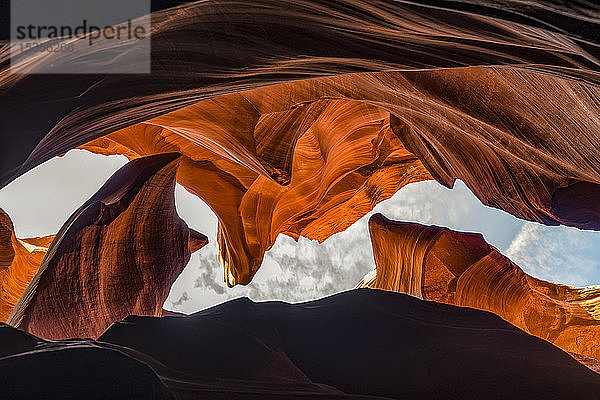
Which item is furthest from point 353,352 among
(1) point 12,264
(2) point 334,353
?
(1) point 12,264

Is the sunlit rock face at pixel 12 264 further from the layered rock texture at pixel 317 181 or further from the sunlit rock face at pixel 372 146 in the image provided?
the sunlit rock face at pixel 372 146

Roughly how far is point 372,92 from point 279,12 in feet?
6.82

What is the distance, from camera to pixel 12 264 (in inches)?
227

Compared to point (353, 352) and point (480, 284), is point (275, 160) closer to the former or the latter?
point (353, 352)

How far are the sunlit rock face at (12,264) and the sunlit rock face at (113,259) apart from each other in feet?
4.79

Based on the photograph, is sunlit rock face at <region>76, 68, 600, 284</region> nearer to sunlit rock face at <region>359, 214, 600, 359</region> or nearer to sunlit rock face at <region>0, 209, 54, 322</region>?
sunlit rock face at <region>359, 214, 600, 359</region>

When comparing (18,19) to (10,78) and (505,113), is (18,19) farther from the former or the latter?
(505,113)

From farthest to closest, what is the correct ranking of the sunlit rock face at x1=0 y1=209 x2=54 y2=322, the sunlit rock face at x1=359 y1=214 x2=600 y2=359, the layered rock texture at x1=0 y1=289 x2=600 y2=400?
the sunlit rock face at x1=359 y1=214 x2=600 y2=359 < the sunlit rock face at x1=0 y1=209 x2=54 y2=322 < the layered rock texture at x1=0 y1=289 x2=600 y2=400

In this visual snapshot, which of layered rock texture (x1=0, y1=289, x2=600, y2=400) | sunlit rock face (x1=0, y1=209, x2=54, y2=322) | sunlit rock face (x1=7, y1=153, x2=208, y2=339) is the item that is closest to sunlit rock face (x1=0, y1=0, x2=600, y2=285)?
sunlit rock face (x1=7, y1=153, x2=208, y2=339)

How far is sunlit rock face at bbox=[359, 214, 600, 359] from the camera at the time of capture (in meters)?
5.27

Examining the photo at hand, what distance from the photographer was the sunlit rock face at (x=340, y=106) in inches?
80.3

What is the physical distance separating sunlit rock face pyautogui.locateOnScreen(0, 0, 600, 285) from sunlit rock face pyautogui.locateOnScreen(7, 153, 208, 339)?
0.68 meters

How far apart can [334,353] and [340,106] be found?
3055mm

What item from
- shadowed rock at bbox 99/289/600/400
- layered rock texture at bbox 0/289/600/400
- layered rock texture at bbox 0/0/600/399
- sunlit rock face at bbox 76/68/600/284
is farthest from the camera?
sunlit rock face at bbox 76/68/600/284
